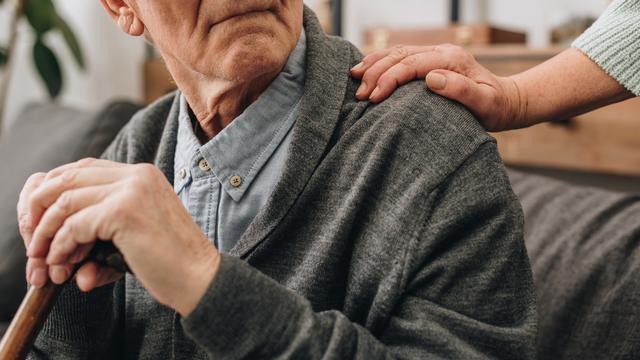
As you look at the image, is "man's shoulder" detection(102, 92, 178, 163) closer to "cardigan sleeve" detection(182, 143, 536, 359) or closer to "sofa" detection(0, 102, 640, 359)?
"cardigan sleeve" detection(182, 143, 536, 359)

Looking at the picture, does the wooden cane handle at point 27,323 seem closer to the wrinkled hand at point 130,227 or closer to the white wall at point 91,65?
the wrinkled hand at point 130,227

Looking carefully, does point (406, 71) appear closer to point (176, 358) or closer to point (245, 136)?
point (245, 136)

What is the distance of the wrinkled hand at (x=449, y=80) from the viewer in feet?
2.81

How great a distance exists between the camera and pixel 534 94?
98cm

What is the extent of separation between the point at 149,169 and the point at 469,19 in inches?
80.1

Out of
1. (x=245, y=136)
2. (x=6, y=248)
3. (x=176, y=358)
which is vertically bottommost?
(x=6, y=248)

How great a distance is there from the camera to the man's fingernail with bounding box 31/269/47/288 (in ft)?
2.48

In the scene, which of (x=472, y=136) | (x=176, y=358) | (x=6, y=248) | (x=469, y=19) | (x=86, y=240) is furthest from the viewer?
(x=469, y=19)

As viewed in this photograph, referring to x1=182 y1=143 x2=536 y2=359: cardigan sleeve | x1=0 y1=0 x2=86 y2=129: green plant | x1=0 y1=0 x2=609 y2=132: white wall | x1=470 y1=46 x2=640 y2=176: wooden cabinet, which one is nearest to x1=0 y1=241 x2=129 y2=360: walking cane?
x1=182 y1=143 x2=536 y2=359: cardigan sleeve

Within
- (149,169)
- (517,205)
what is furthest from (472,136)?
(149,169)

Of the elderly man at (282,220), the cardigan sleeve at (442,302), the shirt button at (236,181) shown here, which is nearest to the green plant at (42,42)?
the elderly man at (282,220)

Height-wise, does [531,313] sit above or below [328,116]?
below

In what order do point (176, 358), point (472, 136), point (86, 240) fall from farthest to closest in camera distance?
point (176, 358) → point (472, 136) → point (86, 240)

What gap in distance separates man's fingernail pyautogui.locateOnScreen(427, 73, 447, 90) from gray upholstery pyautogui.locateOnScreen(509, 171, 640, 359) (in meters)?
0.44
